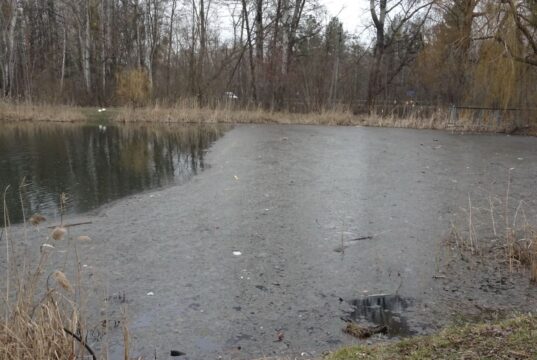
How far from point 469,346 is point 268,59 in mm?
22719

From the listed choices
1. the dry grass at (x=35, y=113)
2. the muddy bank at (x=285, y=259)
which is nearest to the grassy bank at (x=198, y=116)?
the dry grass at (x=35, y=113)

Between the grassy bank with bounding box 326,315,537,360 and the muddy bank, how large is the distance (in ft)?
1.27

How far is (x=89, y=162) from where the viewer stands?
10.3 metres

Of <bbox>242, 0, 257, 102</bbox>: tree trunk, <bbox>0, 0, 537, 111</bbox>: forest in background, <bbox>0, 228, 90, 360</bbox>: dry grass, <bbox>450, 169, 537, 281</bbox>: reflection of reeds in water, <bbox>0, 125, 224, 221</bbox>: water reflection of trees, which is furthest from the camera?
<bbox>242, 0, 257, 102</bbox>: tree trunk

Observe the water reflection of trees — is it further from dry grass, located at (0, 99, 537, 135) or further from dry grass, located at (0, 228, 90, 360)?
dry grass, located at (0, 228, 90, 360)

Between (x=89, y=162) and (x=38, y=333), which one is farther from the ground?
(x=38, y=333)

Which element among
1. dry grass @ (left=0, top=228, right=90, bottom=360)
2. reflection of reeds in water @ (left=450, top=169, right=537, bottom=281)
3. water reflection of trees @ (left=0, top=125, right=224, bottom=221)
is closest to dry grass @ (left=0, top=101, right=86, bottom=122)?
water reflection of trees @ (left=0, top=125, right=224, bottom=221)

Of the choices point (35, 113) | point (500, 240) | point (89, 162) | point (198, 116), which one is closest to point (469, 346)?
point (500, 240)

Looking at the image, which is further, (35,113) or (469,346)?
(35,113)

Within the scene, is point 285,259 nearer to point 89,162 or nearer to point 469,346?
point 469,346

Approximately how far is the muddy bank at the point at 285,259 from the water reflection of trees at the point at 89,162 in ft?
2.69

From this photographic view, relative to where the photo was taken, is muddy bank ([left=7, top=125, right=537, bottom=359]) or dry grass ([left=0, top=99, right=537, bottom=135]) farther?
dry grass ([left=0, top=99, right=537, bottom=135])

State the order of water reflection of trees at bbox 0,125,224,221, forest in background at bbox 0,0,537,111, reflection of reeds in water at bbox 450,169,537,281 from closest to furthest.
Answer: reflection of reeds in water at bbox 450,169,537,281
water reflection of trees at bbox 0,125,224,221
forest in background at bbox 0,0,537,111

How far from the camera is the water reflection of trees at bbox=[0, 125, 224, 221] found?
282 inches
